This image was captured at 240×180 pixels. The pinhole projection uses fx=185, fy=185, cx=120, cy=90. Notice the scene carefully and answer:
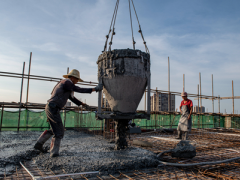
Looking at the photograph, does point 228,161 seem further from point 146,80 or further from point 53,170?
point 53,170

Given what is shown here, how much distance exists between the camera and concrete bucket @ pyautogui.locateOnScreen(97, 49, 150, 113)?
331cm


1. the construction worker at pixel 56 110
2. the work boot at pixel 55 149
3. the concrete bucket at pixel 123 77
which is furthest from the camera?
the concrete bucket at pixel 123 77

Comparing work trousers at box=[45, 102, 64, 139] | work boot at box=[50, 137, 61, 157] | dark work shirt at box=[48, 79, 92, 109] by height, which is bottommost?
work boot at box=[50, 137, 61, 157]

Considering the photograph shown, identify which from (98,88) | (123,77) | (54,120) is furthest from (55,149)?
(123,77)

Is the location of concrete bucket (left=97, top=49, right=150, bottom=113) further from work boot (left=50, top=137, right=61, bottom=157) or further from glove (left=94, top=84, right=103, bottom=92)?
work boot (left=50, top=137, right=61, bottom=157)

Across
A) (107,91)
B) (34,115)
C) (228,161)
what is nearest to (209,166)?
(228,161)

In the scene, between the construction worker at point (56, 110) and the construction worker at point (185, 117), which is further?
the construction worker at point (185, 117)

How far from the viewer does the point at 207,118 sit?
1320 centimetres

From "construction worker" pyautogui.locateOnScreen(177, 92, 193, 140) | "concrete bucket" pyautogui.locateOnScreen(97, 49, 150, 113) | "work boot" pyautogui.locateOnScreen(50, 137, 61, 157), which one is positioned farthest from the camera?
"construction worker" pyautogui.locateOnScreen(177, 92, 193, 140)

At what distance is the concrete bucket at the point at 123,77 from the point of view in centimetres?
331

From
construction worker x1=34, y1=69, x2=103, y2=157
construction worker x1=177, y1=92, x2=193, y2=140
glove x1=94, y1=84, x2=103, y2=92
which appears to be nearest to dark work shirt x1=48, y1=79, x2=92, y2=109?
construction worker x1=34, y1=69, x2=103, y2=157

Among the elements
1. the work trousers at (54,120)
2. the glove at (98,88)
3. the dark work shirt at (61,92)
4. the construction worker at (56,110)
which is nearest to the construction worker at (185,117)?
the glove at (98,88)

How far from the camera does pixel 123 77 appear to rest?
329 centimetres

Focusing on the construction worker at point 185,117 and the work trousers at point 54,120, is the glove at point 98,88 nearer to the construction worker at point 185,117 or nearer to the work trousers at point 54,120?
the work trousers at point 54,120
